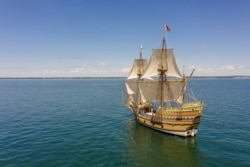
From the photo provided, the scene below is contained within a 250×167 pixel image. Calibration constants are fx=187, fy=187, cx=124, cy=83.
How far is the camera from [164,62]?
45375 millimetres

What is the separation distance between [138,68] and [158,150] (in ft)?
103

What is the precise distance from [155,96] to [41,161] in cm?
3023

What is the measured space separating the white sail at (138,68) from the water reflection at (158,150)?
2215cm

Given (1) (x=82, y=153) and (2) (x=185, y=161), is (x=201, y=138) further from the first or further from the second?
(1) (x=82, y=153)

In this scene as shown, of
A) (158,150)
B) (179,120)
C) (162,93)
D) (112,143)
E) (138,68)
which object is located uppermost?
(138,68)

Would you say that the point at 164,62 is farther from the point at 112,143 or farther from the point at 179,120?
the point at 112,143

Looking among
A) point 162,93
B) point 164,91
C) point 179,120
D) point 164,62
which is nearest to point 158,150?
point 179,120

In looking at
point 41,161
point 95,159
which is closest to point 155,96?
point 95,159

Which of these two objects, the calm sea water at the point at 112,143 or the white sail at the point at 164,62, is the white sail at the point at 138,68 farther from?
the calm sea water at the point at 112,143

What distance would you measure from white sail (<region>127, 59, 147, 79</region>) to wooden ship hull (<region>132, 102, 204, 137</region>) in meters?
19.4

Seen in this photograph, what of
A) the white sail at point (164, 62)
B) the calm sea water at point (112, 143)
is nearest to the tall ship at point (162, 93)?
the white sail at point (164, 62)

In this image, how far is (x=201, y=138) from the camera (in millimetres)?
33719

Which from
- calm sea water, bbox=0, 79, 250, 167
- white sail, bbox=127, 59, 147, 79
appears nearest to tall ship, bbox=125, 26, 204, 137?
calm sea water, bbox=0, 79, 250, 167

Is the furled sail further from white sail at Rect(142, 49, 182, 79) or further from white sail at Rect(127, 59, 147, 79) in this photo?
white sail at Rect(127, 59, 147, 79)
